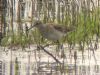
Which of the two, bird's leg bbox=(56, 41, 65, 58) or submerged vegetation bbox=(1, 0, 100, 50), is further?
submerged vegetation bbox=(1, 0, 100, 50)

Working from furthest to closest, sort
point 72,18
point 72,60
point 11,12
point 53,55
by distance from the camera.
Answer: point 11,12 → point 72,18 → point 53,55 → point 72,60

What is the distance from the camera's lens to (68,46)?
31.4ft

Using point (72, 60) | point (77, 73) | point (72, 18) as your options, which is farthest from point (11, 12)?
point (77, 73)

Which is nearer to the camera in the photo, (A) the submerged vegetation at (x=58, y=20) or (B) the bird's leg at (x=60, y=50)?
(B) the bird's leg at (x=60, y=50)

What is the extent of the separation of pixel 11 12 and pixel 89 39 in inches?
87.6

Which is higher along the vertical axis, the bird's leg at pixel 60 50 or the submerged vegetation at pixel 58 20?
the submerged vegetation at pixel 58 20

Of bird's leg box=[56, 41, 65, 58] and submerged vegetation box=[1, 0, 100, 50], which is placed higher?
submerged vegetation box=[1, 0, 100, 50]

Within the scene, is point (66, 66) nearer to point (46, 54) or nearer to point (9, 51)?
point (46, 54)

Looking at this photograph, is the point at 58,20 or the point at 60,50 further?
the point at 58,20

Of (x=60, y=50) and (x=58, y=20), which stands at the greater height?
(x=58, y=20)

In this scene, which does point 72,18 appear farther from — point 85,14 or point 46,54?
point 46,54

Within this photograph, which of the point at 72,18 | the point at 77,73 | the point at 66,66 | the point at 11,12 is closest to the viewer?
the point at 77,73

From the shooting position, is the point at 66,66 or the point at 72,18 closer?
the point at 66,66

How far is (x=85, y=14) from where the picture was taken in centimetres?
1052
